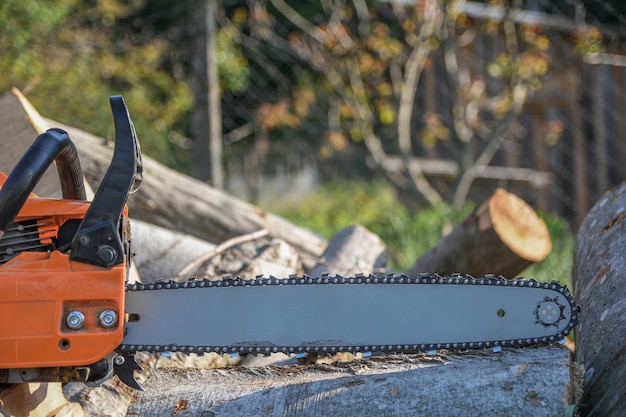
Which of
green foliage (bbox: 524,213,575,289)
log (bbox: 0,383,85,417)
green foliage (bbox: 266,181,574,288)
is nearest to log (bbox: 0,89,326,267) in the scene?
green foliage (bbox: 266,181,574,288)

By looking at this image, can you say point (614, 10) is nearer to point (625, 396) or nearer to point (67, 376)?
point (625, 396)

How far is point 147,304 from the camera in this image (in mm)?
2051

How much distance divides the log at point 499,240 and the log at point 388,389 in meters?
1.54

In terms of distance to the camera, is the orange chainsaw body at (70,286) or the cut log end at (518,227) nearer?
the orange chainsaw body at (70,286)

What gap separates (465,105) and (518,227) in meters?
4.46

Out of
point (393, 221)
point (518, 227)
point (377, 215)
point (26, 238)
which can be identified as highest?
point (377, 215)

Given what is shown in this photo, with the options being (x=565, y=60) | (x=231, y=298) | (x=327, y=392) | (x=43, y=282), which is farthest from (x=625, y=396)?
(x=565, y=60)

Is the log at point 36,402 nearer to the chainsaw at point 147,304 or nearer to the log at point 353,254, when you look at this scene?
the chainsaw at point 147,304

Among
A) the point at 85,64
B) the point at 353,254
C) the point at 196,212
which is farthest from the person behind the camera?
the point at 85,64

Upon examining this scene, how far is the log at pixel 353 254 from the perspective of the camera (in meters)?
3.58

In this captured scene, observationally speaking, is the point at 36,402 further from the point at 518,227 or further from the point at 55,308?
the point at 518,227

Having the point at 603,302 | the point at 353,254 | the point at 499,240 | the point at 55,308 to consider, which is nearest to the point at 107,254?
the point at 55,308

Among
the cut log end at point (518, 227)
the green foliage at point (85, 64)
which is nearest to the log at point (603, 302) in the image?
the cut log end at point (518, 227)

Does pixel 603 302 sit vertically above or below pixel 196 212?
below
